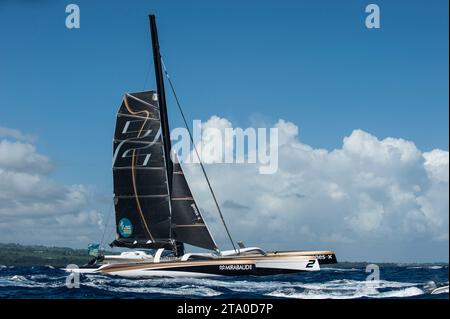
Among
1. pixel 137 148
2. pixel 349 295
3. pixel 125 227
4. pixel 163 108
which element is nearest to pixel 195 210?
pixel 125 227

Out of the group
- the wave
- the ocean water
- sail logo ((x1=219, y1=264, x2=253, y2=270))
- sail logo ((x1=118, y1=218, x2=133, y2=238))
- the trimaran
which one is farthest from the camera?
sail logo ((x1=118, y1=218, x2=133, y2=238))

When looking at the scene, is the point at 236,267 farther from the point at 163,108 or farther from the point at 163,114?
the point at 163,108

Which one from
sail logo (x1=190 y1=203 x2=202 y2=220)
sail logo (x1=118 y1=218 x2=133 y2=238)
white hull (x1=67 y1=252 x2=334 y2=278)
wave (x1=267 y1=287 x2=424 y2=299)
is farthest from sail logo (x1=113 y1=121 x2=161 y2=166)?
wave (x1=267 y1=287 x2=424 y2=299)

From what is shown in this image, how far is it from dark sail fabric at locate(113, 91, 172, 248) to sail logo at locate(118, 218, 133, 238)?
18 centimetres

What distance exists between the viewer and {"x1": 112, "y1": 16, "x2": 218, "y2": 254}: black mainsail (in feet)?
182

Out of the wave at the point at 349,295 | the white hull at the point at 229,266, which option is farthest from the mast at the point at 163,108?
the wave at the point at 349,295

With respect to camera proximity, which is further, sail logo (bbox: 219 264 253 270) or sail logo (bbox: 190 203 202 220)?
sail logo (bbox: 190 203 202 220)

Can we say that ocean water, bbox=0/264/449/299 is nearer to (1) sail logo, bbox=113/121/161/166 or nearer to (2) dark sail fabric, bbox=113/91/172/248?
(2) dark sail fabric, bbox=113/91/172/248

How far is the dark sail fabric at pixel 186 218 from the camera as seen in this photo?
182ft

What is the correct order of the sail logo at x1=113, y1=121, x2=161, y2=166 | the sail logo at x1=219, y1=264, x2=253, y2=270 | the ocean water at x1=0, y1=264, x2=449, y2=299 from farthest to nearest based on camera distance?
the sail logo at x1=113, y1=121, x2=161, y2=166 < the sail logo at x1=219, y1=264, x2=253, y2=270 < the ocean water at x1=0, y1=264, x2=449, y2=299

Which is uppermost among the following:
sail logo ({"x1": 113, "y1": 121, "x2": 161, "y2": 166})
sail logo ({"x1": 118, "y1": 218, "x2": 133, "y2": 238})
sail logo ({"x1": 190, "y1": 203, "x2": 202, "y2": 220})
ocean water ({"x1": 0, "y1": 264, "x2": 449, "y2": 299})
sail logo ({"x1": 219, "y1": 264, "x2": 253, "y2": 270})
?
sail logo ({"x1": 113, "y1": 121, "x2": 161, "y2": 166})
